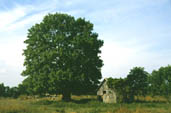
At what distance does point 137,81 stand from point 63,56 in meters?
15.3

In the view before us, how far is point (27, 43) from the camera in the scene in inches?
1724

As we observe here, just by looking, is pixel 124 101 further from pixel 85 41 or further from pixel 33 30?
pixel 33 30

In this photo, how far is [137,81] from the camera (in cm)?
4078

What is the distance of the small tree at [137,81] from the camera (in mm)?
40000

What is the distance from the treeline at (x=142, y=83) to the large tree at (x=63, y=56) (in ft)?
18.2

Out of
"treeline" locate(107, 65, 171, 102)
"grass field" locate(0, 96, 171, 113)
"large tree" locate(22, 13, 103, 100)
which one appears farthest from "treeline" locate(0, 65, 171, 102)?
"grass field" locate(0, 96, 171, 113)

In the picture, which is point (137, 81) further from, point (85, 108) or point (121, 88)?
point (85, 108)

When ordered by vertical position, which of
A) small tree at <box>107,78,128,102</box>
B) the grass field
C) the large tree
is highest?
the large tree

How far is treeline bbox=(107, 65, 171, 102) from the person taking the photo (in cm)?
3753

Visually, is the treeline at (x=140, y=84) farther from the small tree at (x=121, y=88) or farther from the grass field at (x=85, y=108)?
the grass field at (x=85, y=108)

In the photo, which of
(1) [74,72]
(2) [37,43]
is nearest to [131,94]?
(1) [74,72]

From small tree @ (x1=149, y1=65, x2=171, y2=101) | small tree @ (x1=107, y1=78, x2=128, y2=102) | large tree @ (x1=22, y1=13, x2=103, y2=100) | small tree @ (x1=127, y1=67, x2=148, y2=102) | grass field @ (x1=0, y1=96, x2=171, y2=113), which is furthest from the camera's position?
small tree @ (x1=127, y1=67, x2=148, y2=102)

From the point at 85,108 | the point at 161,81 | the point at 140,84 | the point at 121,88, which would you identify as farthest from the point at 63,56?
the point at 161,81

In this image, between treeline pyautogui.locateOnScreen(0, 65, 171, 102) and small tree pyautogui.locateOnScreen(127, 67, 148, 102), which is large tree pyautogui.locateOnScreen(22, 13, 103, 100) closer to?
treeline pyautogui.locateOnScreen(0, 65, 171, 102)
